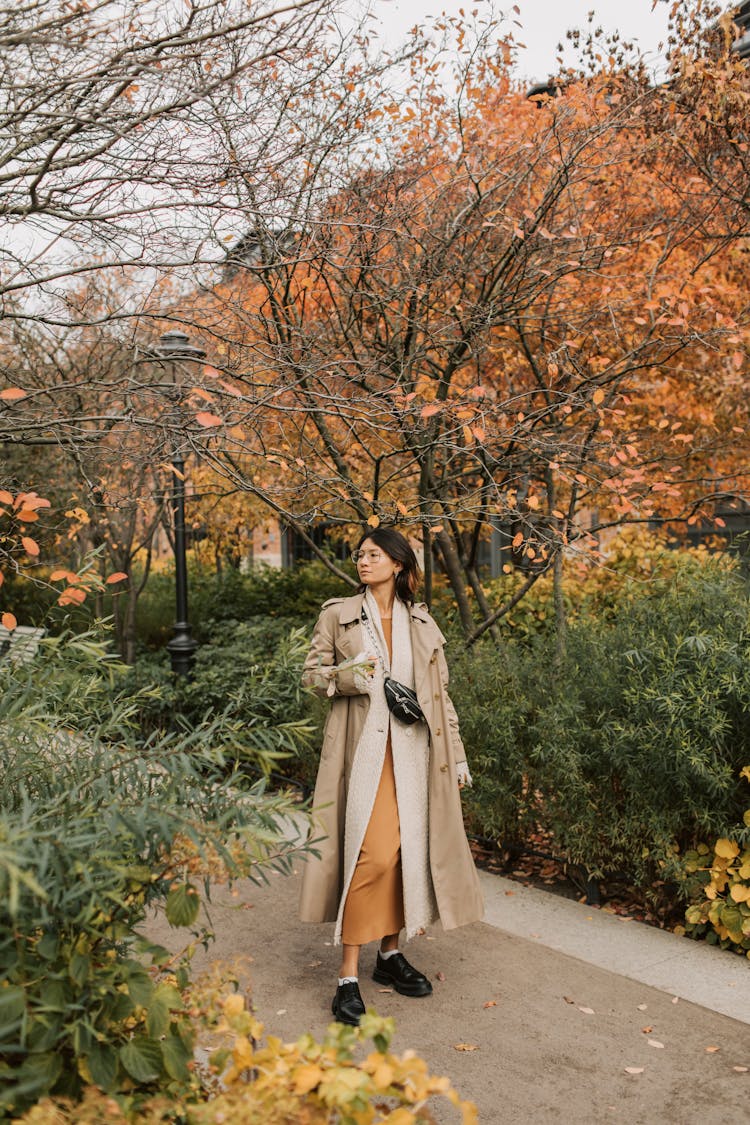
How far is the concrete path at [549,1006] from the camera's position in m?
3.48

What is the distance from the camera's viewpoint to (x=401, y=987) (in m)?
4.35

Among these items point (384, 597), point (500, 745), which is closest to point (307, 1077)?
point (384, 597)

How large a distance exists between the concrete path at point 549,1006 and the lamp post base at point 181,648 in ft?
12.6

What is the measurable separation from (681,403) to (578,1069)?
21.8 ft

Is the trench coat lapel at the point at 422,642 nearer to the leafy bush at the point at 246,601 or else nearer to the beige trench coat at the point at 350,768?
the beige trench coat at the point at 350,768

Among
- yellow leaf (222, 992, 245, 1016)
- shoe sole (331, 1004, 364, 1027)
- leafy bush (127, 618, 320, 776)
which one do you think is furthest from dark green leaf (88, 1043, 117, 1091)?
leafy bush (127, 618, 320, 776)

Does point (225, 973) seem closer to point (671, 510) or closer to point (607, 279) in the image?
point (607, 279)

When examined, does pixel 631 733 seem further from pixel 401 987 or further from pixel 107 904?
pixel 107 904

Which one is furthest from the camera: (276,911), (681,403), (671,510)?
(671,510)

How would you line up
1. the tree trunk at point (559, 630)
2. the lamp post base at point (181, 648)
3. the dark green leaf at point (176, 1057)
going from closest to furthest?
the dark green leaf at point (176, 1057), the tree trunk at point (559, 630), the lamp post base at point (181, 648)

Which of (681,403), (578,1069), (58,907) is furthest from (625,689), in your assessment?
(681,403)

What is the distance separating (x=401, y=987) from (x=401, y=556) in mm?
1816

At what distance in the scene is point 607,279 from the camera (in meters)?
7.80

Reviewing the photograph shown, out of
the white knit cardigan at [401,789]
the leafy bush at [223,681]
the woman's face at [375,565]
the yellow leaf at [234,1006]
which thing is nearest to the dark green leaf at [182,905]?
the yellow leaf at [234,1006]
